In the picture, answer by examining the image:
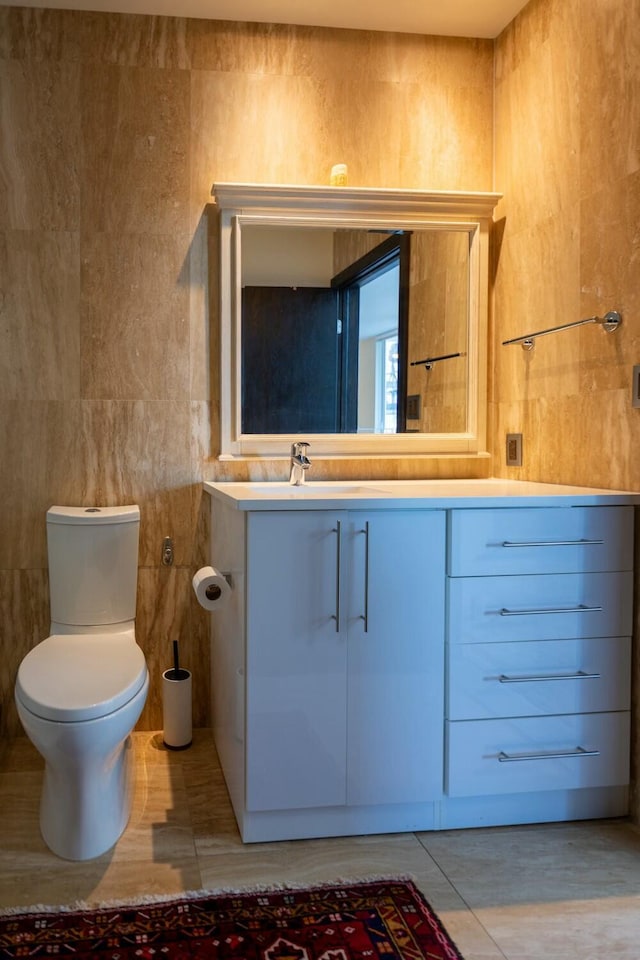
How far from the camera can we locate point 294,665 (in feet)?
6.54

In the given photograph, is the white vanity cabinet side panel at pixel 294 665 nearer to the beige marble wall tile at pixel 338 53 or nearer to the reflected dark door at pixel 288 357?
the reflected dark door at pixel 288 357

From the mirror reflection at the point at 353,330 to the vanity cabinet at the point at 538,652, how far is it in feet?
2.92

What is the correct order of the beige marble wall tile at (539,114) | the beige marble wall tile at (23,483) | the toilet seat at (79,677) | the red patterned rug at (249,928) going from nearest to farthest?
the red patterned rug at (249,928) < the toilet seat at (79,677) < the beige marble wall tile at (539,114) < the beige marble wall tile at (23,483)

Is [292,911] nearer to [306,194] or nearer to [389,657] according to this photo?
[389,657]

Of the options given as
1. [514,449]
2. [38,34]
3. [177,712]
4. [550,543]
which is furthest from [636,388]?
[38,34]

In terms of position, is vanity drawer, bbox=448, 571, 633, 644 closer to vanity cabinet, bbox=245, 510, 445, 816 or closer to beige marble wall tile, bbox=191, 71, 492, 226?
vanity cabinet, bbox=245, 510, 445, 816

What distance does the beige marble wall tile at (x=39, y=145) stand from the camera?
8.57ft

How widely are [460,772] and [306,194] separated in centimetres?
190

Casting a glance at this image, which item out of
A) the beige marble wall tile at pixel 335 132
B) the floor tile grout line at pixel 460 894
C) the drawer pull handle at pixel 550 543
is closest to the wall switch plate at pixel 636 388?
the drawer pull handle at pixel 550 543

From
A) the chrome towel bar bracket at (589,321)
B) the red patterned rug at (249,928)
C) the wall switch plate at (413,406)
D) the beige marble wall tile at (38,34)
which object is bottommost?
the red patterned rug at (249,928)

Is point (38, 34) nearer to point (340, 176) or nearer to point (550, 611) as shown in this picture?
point (340, 176)

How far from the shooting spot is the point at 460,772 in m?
2.07

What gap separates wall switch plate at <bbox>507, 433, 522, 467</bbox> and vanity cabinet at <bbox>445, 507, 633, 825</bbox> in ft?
2.17

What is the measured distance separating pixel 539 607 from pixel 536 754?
389 mm
